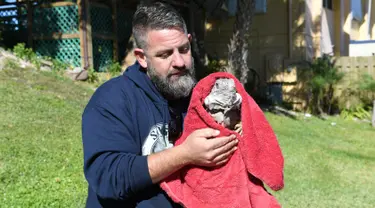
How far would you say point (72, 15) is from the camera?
11.2 m

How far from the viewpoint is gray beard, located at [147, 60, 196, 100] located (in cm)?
212

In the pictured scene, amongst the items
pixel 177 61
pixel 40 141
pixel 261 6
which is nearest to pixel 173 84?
pixel 177 61

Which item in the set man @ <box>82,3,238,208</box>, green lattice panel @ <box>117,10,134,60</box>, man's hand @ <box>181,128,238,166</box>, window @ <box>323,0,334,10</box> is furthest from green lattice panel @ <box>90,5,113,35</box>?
man's hand @ <box>181,128,238,166</box>

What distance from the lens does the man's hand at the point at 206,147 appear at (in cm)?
184

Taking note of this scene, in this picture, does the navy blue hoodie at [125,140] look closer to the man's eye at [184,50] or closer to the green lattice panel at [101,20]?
the man's eye at [184,50]

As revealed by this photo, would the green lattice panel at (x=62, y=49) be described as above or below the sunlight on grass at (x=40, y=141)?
above

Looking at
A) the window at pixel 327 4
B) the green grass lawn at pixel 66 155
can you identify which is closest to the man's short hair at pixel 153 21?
the green grass lawn at pixel 66 155

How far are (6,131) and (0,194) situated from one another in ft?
6.44

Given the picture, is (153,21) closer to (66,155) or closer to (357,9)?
(66,155)

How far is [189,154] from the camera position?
6.04ft

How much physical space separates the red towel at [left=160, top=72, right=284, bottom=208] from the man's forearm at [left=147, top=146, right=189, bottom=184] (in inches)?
4.5

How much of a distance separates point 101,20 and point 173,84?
10116 mm

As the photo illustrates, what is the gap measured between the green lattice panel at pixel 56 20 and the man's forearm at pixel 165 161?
32.6 feet

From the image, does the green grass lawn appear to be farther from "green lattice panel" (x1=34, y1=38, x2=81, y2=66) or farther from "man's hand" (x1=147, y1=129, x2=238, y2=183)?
"man's hand" (x1=147, y1=129, x2=238, y2=183)
